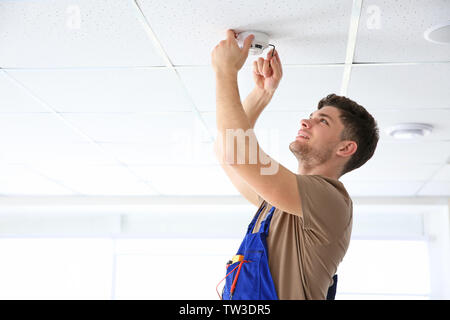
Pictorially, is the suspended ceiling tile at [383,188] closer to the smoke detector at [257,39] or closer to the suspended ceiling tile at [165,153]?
the suspended ceiling tile at [165,153]

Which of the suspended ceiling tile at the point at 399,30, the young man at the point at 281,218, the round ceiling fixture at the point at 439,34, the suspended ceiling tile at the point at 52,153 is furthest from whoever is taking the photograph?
the suspended ceiling tile at the point at 52,153

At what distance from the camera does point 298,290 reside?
4.84 ft

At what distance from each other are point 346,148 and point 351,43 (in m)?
0.58

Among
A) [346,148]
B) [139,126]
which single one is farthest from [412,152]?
[346,148]

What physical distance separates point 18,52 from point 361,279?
471cm

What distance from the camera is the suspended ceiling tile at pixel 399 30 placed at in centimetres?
187

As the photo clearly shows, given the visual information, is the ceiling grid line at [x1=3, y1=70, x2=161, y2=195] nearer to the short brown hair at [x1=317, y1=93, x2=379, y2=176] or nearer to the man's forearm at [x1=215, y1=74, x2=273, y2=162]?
the man's forearm at [x1=215, y1=74, x2=273, y2=162]

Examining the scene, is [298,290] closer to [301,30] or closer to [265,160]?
[265,160]

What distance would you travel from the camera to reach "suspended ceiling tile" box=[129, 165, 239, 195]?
4402 mm

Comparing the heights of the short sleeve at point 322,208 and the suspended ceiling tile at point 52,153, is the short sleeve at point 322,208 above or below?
below

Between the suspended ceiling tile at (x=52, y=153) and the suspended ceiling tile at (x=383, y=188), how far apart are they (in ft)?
6.89

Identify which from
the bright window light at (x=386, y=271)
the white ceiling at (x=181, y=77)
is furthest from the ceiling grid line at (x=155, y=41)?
the bright window light at (x=386, y=271)

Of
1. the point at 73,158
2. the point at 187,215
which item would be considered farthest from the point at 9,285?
the point at 73,158

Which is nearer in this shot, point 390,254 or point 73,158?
point 73,158
